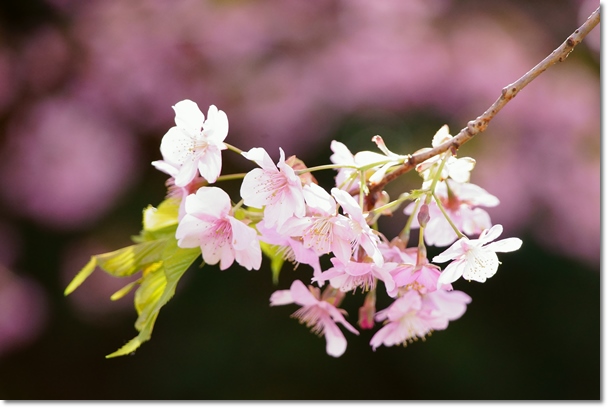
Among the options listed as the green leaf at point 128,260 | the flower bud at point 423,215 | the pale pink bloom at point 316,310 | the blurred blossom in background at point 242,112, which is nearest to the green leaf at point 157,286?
the green leaf at point 128,260

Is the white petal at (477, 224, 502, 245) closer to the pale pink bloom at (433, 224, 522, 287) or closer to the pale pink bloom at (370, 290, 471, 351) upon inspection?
the pale pink bloom at (433, 224, 522, 287)

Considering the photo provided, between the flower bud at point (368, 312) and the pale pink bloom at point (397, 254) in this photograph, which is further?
the flower bud at point (368, 312)

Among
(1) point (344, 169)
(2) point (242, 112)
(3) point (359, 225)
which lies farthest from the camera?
(2) point (242, 112)

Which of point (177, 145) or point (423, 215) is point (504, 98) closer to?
point (423, 215)

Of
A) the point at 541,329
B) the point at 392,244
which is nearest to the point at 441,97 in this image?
the point at 541,329

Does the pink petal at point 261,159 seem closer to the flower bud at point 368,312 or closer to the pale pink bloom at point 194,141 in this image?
the pale pink bloom at point 194,141

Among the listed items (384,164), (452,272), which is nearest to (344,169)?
(384,164)

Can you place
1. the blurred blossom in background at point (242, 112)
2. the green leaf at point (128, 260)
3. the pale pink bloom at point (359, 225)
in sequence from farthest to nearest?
the blurred blossom in background at point (242, 112), the green leaf at point (128, 260), the pale pink bloom at point (359, 225)

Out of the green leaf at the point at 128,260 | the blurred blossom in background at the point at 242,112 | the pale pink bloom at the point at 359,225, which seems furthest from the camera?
the blurred blossom in background at the point at 242,112
